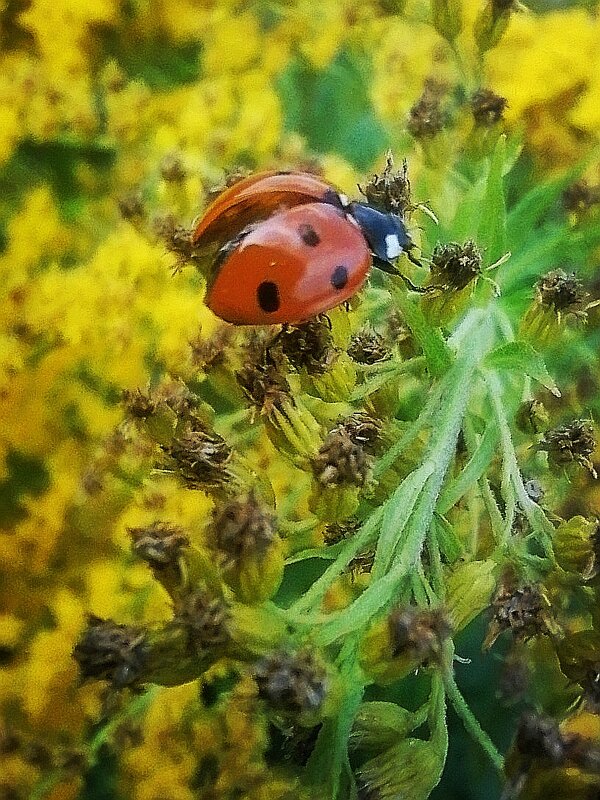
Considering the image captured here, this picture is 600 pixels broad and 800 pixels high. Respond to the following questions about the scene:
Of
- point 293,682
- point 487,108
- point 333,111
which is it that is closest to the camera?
point 293,682

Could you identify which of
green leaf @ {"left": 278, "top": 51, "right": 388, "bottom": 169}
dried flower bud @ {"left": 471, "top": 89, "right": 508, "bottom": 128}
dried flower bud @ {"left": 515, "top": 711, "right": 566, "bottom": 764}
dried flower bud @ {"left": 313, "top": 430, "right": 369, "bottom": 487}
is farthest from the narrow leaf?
green leaf @ {"left": 278, "top": 51, "right": 388, "bottom": 169}

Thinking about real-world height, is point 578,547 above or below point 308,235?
below

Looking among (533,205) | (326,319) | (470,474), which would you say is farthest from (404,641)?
(533,205)

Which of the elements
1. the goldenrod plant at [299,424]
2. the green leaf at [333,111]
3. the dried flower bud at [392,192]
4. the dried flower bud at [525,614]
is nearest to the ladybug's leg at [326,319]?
the goldenrod plant at [299,424]

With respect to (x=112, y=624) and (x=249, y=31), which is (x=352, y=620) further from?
(x=249, y=31)

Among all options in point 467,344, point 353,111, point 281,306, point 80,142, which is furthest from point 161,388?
point 353,111

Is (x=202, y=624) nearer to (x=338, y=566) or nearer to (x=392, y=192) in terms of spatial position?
(x=338, y=566)
